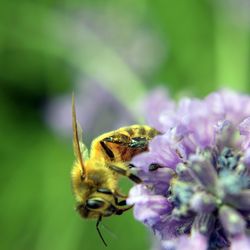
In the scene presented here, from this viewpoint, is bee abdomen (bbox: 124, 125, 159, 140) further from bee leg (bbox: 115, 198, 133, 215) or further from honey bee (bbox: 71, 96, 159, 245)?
bee leg (bbox: 115, 198, 133, 215)

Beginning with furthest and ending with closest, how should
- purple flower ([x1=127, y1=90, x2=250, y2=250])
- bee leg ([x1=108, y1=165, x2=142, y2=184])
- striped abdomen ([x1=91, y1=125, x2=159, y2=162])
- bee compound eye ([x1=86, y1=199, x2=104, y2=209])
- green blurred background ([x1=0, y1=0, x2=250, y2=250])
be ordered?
1. green blurred background ([x1=0, y1=0, x2=250, y2=250])
2. striped abdomen ([x1=91, y1=125, x2=159, y2=162])
3. bee compound eye ([x1=86, y1=199, x2=104, y2=209])
4. bee leg ([x1=108, y1=165, x2=142, y2=184])
5. purple flower ([x1=127, y1=90, x2=250, y2=250])

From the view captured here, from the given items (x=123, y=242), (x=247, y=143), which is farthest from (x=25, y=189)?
(x=247, y=143)

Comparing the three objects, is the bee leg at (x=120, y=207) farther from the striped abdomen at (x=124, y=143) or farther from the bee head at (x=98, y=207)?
the striped abdomen at (x=124, y=143)

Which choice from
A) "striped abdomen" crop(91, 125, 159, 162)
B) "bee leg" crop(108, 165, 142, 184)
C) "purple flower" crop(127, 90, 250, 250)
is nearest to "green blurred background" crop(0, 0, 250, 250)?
"striped abdomen" crop(91, 125, 159, 162)

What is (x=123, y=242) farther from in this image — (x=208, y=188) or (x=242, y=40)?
(x=208, y=188)

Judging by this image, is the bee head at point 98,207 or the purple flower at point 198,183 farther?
the bee head at point 98,207

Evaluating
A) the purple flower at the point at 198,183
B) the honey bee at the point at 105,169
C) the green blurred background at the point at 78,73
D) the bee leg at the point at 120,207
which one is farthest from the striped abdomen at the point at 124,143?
the green blurred background at the point at 78,73
